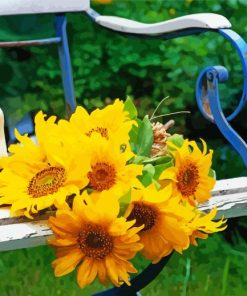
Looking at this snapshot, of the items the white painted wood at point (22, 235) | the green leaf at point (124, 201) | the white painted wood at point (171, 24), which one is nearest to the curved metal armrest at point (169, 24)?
the white painted wood at point (171, 24)

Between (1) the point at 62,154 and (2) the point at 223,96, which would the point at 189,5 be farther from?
(1) the point at 62,154

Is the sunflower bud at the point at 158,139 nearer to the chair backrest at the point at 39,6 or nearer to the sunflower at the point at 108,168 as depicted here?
the sunflower at the point at 108,168

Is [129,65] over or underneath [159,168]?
underneath

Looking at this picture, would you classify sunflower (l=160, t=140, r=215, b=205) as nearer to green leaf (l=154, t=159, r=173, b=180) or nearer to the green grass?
green leaf (l=154, t=159, r=173, b=180)

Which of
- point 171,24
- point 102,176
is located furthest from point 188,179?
point 171,24

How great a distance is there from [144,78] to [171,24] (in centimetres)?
108

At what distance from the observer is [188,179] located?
2.22 m

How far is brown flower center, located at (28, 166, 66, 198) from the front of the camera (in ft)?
6.84

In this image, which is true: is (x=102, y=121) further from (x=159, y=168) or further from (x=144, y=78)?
(x=144, y=78)

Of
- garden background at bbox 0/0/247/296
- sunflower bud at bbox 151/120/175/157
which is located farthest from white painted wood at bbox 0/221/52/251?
garden background at bbox 0/0/247/296

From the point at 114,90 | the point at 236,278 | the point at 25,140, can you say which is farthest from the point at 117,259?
the point at 114,90

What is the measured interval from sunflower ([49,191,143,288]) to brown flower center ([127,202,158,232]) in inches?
1.8

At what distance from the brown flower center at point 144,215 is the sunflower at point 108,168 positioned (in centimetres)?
5

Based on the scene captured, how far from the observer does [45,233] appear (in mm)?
2068
